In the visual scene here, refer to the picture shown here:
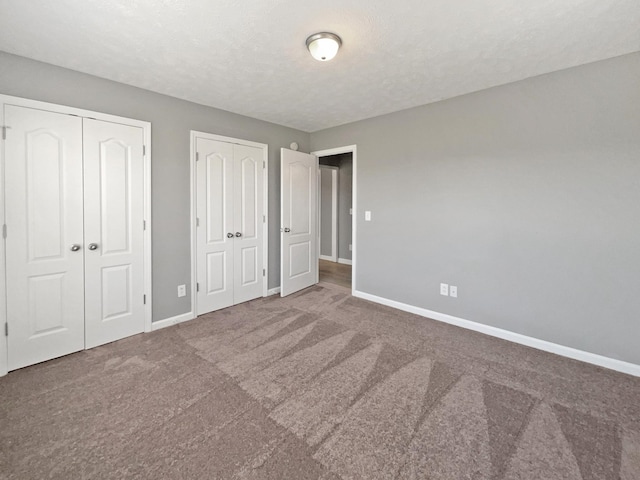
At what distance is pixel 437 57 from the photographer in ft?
7.27

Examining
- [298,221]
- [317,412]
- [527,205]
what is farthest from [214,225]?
[527,205]

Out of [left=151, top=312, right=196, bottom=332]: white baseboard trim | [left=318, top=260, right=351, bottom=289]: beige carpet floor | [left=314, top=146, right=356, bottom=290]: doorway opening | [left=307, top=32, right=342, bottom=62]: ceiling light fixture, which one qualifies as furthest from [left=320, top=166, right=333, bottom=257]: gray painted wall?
[left=307, top=32, right=342, bottom=62]: ceiling light fixture

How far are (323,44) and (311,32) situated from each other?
106 mm

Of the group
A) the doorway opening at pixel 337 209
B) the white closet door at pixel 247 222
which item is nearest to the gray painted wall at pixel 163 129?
the white closet door at pixel 247 222

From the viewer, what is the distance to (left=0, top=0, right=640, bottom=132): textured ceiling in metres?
1.69

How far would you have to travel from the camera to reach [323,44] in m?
1.96

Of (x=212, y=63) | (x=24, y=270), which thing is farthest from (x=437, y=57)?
(x=24, y=270)

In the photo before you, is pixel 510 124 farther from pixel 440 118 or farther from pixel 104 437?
pixel 104 437

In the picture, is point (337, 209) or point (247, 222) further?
point (337, 209)

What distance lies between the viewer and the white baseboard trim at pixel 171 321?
2.97m

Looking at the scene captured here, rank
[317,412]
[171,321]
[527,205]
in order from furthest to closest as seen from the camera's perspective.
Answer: [171,321], [527,205], [317,412]

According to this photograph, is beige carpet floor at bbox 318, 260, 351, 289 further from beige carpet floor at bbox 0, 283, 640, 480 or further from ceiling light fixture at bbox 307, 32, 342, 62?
ceiling light fixture at bbox 307, 32, 342, 62

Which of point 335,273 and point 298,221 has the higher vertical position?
point 298,221

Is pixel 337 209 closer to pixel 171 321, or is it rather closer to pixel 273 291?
pixel 273 291
